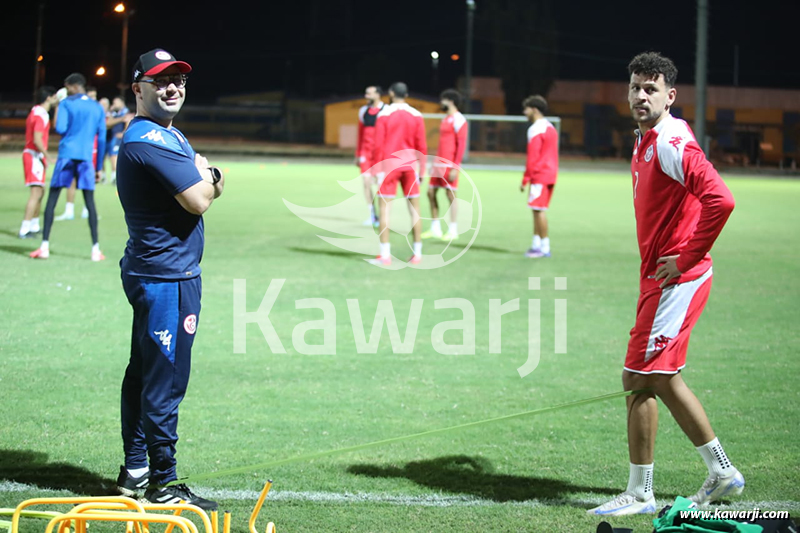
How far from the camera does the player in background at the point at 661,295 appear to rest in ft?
14.3

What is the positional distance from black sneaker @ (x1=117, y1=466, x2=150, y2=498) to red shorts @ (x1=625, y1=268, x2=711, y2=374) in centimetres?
246

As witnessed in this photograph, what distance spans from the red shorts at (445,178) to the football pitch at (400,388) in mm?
2061

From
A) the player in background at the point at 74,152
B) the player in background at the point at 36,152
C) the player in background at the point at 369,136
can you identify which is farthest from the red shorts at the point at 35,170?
the player in background at the point at 369,136

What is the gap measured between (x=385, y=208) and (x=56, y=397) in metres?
6.66

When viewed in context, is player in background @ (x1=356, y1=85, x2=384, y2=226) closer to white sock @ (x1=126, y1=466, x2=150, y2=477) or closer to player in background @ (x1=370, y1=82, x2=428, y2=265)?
player in background @ (x1=370, y1=82, x2=428, y2=265)

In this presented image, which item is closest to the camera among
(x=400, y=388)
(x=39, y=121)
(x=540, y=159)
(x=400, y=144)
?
(x=400, y=388)

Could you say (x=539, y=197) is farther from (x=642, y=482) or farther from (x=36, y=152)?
(x=642, y=482)

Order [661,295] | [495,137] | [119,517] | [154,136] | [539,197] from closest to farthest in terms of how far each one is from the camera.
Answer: [119,517] < [154,136] < [661,295] < [539,197] < [495,137]

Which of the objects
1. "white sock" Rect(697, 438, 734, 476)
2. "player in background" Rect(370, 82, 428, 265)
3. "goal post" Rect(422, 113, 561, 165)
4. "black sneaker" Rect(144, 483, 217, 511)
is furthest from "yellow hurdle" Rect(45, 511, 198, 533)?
"goal post" Rect(422, 113, 561, 165)

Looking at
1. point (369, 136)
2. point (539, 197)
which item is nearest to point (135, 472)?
point (539, 197)

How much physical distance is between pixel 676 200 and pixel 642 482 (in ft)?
4.44

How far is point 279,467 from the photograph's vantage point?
4977mm

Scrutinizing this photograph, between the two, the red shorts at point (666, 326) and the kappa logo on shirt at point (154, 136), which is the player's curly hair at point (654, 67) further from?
the kappa logo on shirt at point (154, 136)

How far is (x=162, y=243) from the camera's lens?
167 inches
